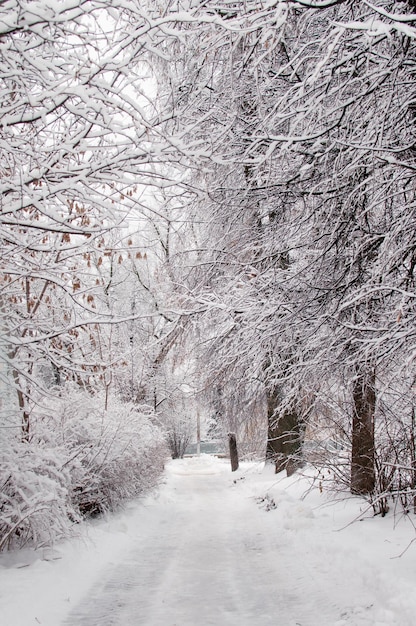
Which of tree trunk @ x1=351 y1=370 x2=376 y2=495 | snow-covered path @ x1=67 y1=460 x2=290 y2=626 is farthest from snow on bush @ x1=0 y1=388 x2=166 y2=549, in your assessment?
tree trunk @ x1=351 y1=370 x2=376 y2=495

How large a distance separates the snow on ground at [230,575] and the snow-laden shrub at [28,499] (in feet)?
0.88

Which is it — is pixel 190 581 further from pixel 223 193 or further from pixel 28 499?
pixel 223 193

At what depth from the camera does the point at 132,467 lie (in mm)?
11188

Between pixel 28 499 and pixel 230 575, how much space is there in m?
2.40

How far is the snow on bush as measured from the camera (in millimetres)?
6023

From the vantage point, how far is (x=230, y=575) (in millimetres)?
6035

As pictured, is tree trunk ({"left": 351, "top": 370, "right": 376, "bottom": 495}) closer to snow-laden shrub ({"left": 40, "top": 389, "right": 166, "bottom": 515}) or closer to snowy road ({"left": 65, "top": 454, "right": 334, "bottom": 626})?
snowy road ({"left": 65, "top": 454, "right": 334, "bottom": 626})

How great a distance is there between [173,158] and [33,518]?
4.36m

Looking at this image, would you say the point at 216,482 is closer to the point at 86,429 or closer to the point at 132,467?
the point at 132,467

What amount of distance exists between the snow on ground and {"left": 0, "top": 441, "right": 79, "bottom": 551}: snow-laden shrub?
0.27m

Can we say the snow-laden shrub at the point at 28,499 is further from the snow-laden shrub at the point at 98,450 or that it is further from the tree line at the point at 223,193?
the snow-laden shrub at the point at 98,450

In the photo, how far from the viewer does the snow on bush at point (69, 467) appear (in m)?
6.02

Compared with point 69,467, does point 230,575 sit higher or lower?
lower

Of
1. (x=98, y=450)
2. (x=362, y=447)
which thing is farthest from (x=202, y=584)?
(x=98, y=450)
